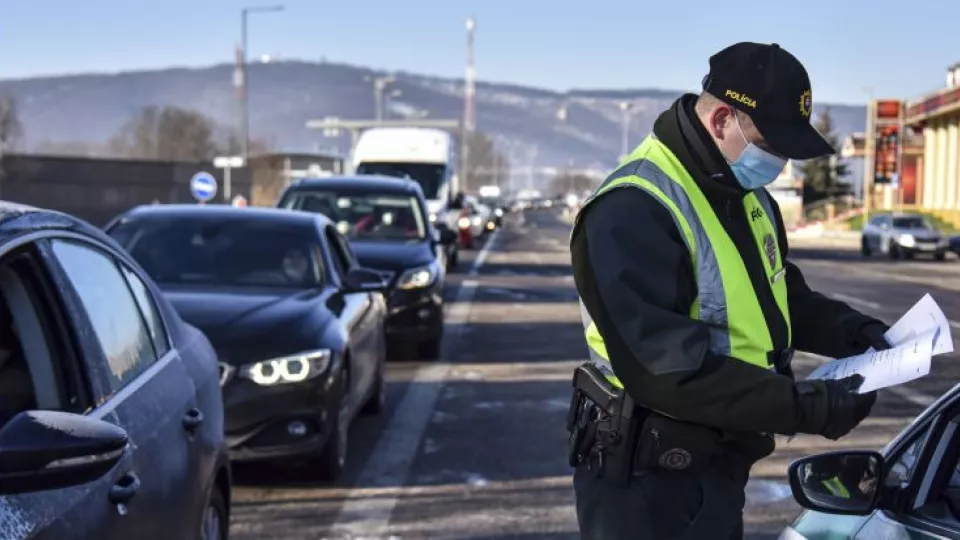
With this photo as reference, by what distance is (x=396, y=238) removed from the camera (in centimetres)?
1427

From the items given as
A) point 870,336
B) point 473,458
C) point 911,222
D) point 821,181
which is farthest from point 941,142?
point 870,336

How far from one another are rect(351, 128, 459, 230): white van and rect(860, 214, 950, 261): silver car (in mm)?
14989

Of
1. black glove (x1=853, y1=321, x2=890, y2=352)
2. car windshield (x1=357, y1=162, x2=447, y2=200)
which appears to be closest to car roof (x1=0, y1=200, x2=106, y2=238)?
black glove (x1=853, y1=321, x2=890, y2=352)

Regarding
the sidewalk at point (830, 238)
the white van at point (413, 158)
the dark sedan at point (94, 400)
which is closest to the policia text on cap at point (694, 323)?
the dark sedan at point (94, 400)

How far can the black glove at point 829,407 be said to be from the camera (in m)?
2.85

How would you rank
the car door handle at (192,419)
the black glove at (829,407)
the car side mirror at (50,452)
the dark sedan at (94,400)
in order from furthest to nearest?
the car door handle at (192,419)
the black glove at (829,407)
the dark sedan at (94,400)
the car side mirror at (50,452)

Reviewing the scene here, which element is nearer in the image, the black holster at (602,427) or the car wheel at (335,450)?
the black holster at (602,427)

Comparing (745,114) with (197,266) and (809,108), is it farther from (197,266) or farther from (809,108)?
(197,266)

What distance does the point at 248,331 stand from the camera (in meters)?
7.43

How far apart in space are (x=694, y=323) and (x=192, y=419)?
6.60 feet

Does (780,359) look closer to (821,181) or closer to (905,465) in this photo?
(905,465)

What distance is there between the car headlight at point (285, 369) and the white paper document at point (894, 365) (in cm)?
454

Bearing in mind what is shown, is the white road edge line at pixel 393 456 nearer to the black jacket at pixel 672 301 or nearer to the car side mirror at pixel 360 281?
the car side mirror at pixel 360 281

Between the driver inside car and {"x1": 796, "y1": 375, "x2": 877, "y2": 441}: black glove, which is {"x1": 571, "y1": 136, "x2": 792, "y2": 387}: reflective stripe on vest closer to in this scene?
{"x1": 796, "y1": 375, "x2": 877, "y2": 441}: black glove
